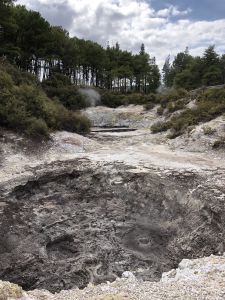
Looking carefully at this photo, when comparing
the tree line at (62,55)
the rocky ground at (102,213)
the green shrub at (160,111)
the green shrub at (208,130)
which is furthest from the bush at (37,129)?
the tree line at (62,55)

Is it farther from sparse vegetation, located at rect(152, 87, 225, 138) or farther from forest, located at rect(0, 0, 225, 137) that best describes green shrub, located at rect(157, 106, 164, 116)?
sparse vegetation, located at rect(152, 87, 225, 138)

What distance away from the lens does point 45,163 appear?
752 inches

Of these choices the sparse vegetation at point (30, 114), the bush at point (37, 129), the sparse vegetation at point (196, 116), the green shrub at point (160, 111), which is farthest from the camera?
the green shrub at point (160, 111)

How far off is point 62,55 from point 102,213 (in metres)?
41.3

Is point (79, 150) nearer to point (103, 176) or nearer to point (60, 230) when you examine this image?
point (103, 176)

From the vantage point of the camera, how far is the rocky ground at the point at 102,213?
1298 centimetres

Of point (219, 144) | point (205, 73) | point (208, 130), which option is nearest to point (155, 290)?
point (219, 144)

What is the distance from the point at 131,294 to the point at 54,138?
606 inches

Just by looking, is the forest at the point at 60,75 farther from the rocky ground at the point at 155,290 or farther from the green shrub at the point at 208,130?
the rocky ground at the point at 155,290

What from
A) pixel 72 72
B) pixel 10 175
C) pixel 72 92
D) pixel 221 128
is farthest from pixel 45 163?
pixel 72 72

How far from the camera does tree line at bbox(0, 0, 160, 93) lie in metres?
44.8

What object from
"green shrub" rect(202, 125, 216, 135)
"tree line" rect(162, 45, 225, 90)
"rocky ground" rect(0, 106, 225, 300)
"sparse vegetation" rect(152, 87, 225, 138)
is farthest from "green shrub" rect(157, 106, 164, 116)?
"tree line" rect(162, 45, 225, 90)

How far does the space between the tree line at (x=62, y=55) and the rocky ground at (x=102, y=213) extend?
2728cm

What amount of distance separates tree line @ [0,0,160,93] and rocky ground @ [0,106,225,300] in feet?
89.5
